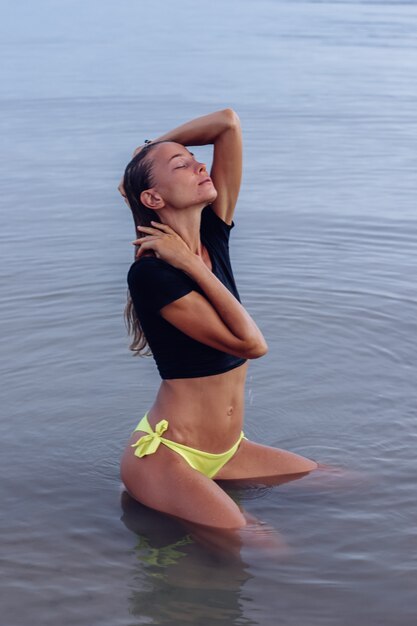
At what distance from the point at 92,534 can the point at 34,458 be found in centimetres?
101

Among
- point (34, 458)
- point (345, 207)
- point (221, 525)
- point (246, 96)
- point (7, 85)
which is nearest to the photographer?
point (221, 525)

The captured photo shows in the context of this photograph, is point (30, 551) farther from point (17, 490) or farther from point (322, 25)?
point (322, 25)

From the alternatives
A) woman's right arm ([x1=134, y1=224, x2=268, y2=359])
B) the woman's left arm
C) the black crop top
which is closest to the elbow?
woman's right arm ([x1=134, y1=224, x2=268, y2=359])

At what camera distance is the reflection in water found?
486 centimetres

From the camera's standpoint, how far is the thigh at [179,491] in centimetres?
533

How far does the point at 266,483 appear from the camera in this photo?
6.01 m

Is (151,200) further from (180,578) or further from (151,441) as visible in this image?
(180,578)

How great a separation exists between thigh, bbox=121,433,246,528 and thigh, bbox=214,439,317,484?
→ 0.46 meters

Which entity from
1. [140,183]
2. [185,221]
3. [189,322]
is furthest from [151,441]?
[140,183]

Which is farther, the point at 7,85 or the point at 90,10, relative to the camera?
the point at 90,10

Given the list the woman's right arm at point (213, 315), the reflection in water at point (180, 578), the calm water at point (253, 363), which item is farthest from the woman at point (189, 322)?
the calm water at point (253, 363)

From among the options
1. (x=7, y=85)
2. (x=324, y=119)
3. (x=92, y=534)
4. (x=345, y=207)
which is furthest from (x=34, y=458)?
(x=7, y=85)

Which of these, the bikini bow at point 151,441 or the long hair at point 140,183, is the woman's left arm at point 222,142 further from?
the bikini bow at point 151,441

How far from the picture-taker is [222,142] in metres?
5.76
